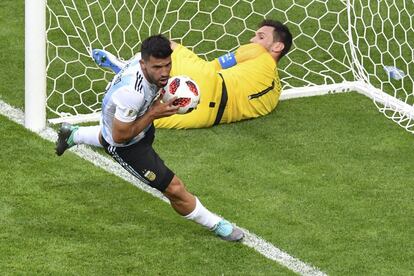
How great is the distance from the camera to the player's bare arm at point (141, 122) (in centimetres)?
735

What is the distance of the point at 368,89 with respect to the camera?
10867 mm

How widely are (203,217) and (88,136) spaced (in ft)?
3.84

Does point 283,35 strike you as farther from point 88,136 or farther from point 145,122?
point 145,122

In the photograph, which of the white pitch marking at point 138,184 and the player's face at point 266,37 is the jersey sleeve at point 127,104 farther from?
the player's face at point 266,37

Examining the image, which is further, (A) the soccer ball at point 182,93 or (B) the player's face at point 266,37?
(B) the player's face at point 266,37

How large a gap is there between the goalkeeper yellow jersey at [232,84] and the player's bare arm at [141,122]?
2232mm

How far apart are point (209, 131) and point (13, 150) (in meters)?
1.66

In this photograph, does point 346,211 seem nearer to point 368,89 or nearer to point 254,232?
point 254,232

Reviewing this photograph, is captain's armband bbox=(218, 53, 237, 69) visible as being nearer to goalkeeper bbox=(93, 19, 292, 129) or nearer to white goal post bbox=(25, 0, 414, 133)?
goalkeeper bbox=(93, 19, 292, 129)

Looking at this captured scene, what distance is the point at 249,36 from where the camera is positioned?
39.1 ft

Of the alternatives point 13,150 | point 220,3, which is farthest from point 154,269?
point 220,3

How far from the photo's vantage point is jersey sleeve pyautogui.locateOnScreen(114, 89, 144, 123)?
738cm

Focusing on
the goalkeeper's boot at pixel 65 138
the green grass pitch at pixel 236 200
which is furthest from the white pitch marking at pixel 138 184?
the goalkeeper's boot at pixel 65 138

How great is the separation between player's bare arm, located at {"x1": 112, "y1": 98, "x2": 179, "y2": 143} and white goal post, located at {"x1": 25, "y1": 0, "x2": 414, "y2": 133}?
8.21 ft
